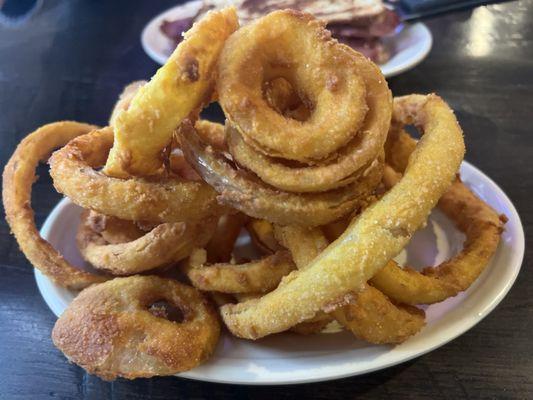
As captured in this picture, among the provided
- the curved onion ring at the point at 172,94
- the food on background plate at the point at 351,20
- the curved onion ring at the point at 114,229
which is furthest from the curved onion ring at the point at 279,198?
the food on background plate at the point at 351,20

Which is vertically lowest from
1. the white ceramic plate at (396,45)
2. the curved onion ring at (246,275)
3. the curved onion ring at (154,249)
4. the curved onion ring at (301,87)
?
the white ceramic plate at (396,45)

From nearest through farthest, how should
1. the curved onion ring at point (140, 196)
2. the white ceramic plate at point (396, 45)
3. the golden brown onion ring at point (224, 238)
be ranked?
1. the curved onion ring at point (140, 196)
2. the golden brown onion ring at point (224, 238)
3. the white ceramic plate at point (396, 45)

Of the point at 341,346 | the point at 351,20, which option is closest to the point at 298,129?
the point at 341,346

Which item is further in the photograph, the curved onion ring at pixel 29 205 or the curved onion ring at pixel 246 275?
the curved onion ring at pixel 29 205

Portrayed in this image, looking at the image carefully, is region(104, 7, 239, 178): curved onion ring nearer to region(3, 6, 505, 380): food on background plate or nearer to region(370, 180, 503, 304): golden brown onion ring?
region(3, 6, 505, 380): food on background plate

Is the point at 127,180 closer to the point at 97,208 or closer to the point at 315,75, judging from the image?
the point at 97,208

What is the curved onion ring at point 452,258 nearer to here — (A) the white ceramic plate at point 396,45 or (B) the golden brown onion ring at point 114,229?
(B) the golden brown onion ring at point 114,229

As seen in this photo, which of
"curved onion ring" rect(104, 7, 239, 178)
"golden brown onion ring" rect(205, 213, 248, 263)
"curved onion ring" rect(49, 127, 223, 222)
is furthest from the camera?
"golden brown onion ring" rect(205, 213, 248, 263)

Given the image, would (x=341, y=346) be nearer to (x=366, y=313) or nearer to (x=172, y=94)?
(x=366, y=313)

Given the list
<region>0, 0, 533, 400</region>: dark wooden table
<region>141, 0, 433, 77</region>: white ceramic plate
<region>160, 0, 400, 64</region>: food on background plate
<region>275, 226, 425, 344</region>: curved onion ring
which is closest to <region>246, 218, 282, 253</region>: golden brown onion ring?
<region>275, 226, 425, 344</region>: curved onion ring
